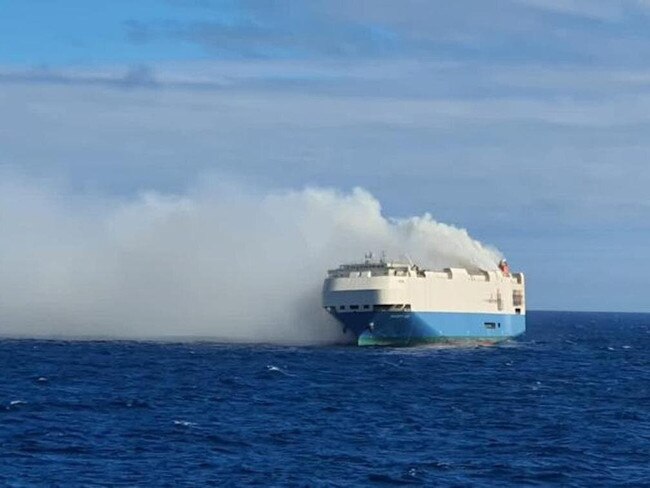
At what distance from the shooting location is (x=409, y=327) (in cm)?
14088

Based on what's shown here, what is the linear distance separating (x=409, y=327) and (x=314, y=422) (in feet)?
232

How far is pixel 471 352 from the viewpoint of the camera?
465 ft

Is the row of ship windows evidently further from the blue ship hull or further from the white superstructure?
the blue ship hull

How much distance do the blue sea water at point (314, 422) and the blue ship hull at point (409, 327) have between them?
16668 millimetres

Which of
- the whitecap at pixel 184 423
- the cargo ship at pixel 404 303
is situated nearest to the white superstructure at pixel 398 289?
the cargo ship at pixel 404 303

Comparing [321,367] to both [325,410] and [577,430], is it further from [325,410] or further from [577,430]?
[577,430]

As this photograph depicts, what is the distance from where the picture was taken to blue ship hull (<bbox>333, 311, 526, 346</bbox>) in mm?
138500

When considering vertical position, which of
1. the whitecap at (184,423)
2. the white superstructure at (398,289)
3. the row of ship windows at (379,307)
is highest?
the white superstructure at (398,289)

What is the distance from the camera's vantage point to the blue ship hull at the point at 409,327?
138500 millimetres

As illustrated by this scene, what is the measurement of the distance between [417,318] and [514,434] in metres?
73.3

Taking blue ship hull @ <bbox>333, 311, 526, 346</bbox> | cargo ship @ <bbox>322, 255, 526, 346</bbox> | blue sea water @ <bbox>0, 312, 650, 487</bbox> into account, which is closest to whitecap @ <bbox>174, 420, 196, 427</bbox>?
blue sea water @ <bbox>0, 312, 650, 487</bbox>

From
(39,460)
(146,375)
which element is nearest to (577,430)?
(39,460)

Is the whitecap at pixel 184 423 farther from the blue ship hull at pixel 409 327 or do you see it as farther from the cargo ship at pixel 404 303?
the blue ship hull at pixel 409 327

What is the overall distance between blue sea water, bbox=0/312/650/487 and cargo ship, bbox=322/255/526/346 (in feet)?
53.1
